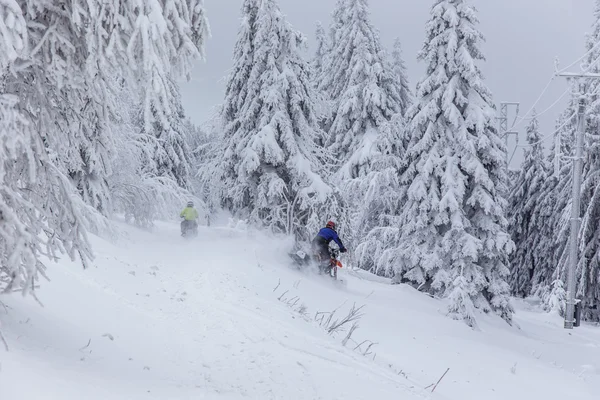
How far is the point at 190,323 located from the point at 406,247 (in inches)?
509

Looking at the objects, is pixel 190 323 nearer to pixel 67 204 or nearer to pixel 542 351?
pixel 67 204

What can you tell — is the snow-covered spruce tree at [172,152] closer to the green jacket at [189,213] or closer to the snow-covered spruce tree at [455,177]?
the green jacket at [189,213]

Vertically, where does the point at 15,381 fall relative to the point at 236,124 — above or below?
below

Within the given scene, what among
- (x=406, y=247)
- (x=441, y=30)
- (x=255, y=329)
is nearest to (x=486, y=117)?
(x=441, y=30)

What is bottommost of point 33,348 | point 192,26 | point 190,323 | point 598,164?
point 190,323

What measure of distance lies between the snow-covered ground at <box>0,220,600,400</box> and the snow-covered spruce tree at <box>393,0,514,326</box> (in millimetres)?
2376

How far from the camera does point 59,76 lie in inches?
178

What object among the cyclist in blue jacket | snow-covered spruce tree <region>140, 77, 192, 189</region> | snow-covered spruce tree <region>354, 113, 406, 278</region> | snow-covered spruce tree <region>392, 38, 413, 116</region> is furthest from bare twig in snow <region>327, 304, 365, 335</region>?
snow-covered spruce tree <region>392, 38, 413, 116</region>

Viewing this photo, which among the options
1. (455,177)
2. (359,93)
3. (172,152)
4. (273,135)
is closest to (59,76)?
(455,177)

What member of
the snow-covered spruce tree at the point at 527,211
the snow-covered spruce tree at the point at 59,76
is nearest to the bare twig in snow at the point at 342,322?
the snow-covered spruce tree at the point at 59,76

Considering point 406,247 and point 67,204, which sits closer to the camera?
point 67,204

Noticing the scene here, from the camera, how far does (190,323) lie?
8211 millimetres

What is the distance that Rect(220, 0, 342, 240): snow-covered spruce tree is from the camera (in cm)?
2092

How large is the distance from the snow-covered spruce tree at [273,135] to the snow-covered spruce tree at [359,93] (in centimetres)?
579
